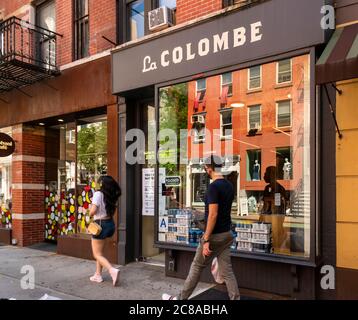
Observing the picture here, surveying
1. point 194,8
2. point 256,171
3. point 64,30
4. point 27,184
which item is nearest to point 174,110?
point 194,8

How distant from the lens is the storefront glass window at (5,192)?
442 inches

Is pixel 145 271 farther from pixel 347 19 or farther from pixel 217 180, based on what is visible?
pixel 347 19

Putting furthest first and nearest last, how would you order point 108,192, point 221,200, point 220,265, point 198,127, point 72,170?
point 72,170 < point 198,127 < point 108,192 < point 220,265 < point 221,200

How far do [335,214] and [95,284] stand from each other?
12.6 ft

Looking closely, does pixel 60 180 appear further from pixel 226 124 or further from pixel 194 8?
pixel 194 8

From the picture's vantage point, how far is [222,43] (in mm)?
6277

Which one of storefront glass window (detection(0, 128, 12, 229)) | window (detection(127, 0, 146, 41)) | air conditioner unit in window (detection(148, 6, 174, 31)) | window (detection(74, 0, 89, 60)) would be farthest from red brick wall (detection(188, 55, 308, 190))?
storefront glass window (detection(0, 128, 12, 229))

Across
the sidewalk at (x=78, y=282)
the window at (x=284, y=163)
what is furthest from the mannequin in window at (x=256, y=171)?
the sidewalk at (x=78, y=282)

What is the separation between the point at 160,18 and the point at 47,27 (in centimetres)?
427

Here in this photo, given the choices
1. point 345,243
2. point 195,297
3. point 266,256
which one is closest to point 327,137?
point 345,243

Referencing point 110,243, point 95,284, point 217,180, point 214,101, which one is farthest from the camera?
point 110,243

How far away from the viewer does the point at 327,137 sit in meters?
5.32

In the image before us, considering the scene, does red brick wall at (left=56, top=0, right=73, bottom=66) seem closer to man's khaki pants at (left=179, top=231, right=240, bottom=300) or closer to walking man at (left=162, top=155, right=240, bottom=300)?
walking man at (left=162, top=155, right=240, bottom=300)

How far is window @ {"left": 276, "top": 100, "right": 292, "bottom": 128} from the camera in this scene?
602cm
